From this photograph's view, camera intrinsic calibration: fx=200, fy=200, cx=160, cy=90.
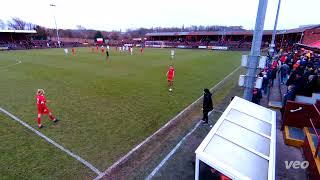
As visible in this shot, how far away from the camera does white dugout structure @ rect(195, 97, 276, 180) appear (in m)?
3.33

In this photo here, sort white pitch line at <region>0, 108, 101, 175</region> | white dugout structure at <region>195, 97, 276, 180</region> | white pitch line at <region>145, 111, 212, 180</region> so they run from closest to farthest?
white dugout structure at <region>195, 97, 276, 180</region> < white pitch line at <region>145, 111, 212, 180</region> < white pitch line at <region>0, 108, 101, 175</region>

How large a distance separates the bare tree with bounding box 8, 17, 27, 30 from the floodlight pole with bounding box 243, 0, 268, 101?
454 ft

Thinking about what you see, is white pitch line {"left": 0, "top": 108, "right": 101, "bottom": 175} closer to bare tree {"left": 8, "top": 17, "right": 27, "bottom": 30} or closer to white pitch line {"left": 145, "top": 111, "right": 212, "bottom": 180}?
white pitch line {"left": 145, "top": 111, "right": 212, "bottom": 180}

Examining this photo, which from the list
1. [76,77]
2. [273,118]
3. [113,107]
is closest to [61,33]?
[76,77]

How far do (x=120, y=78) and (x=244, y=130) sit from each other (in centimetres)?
1369

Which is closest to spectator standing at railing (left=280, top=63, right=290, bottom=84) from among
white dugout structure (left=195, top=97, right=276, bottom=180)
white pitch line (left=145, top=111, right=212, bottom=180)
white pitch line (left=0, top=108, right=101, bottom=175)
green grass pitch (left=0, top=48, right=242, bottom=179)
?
green grass pitch (left=0, top=48, right=242, bottom=179)

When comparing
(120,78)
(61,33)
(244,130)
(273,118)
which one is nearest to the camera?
(244,130)

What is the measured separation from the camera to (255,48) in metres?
6.59

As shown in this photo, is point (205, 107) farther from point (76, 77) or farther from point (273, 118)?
point (76, 77)

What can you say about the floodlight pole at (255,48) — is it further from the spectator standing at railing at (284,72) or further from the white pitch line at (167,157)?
the spectator standing at railing at (284,72)

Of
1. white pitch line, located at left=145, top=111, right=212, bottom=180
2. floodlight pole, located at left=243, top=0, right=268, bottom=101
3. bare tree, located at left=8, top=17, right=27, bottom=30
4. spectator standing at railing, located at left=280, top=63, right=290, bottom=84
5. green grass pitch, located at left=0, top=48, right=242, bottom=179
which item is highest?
bare tree, located at left=8, top=17, right=27, bottom=30

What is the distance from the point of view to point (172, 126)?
328 inches

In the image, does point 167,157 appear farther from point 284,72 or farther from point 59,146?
point 284,72

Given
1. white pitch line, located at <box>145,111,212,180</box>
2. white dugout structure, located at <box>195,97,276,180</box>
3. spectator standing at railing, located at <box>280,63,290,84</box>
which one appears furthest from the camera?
spectator standing at railing, located at <box>280,63,290,84</box>
